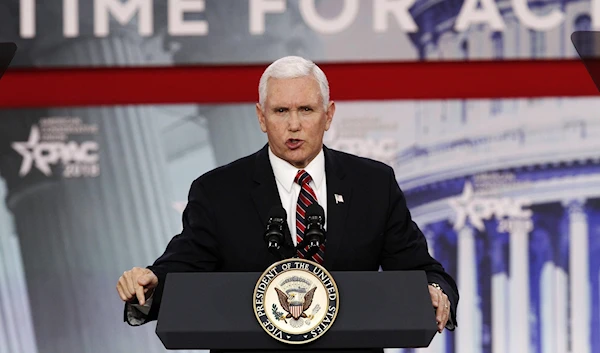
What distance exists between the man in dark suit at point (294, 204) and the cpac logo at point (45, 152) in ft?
6.64

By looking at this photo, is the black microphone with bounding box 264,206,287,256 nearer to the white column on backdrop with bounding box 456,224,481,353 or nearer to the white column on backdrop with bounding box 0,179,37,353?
the white column on backdrop with bounding box 456,224,481,353

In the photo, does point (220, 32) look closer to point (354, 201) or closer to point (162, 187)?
point (162, 187)

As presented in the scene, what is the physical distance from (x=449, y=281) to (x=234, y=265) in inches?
22.7

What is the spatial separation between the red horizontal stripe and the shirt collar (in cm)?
191

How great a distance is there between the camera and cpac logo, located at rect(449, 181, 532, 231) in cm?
449

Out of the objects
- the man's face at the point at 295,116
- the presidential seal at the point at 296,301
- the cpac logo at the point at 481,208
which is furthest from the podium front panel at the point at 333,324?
the cpac logo at the point at 481,208

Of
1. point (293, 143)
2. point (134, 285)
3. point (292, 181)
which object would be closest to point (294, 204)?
point (292, 181)

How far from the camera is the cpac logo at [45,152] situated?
15.1ft

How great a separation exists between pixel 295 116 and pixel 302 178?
7.3 inches

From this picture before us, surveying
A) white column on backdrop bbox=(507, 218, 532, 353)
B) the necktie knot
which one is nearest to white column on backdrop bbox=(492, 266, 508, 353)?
white column on backdrop bbox=(507, 218, 532, 353)

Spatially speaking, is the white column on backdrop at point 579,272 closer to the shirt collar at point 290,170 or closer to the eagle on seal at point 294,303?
the shirt collar at point 290,170

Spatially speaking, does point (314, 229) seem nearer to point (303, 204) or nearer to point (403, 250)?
point (303, 204)

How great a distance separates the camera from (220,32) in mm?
4551

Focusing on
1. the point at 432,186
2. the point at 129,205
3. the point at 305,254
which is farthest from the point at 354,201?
the point at 129,205
